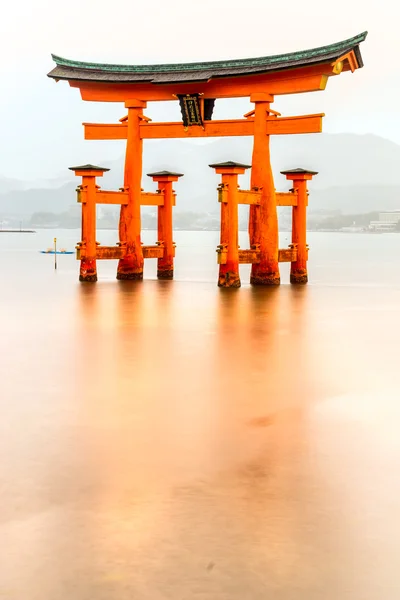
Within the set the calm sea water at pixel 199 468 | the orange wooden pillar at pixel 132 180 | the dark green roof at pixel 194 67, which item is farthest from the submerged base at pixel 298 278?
the calm sea water at pixel 199 468

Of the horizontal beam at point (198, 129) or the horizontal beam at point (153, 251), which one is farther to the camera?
the horizontal beam at point (153, 251)

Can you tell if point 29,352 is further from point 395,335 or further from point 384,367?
point 395,335

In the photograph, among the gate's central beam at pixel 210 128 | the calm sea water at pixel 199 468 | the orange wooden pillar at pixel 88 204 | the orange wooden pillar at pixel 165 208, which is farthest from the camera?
the orange wooden pillar at pixel 165 208

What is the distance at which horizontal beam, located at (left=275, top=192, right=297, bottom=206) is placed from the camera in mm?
21922

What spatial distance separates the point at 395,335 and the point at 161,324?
3738 mm

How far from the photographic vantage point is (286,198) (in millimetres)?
22156

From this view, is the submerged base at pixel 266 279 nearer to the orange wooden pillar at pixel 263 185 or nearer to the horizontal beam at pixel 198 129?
the orange wooden pillar at pixel 263 185

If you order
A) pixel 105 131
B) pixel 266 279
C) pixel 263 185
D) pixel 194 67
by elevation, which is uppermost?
pixel 194 67

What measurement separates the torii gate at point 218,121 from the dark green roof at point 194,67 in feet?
0.08

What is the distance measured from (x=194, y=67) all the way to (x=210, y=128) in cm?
161

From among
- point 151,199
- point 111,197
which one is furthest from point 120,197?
point 151,199

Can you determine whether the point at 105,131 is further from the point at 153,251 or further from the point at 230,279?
the point at 230,279

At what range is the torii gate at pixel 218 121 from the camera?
2016cm

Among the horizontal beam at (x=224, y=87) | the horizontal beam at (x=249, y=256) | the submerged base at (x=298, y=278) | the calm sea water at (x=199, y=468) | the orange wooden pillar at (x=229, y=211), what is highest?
the horizontal beam at (x=224, y=87)
